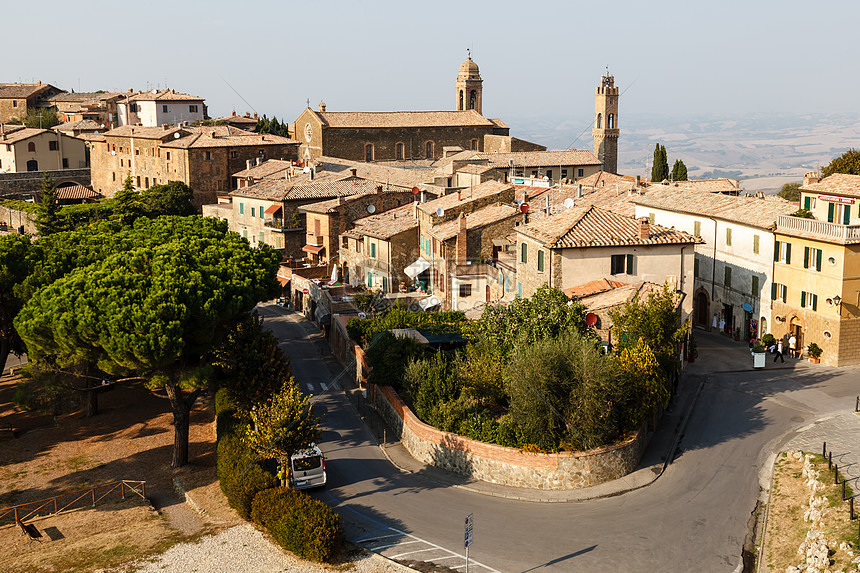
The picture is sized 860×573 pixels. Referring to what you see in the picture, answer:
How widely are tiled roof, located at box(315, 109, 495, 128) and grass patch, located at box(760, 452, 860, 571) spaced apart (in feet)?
228

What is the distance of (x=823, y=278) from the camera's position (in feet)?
126

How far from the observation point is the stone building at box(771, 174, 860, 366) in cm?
3769

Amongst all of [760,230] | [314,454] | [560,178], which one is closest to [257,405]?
[314,454]

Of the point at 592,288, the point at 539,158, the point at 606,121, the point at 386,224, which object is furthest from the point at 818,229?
the point at 606,121

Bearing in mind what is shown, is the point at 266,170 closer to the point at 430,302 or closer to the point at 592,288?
the point at 430,302

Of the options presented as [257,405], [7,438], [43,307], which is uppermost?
[43,307]

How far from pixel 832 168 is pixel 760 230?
22550mm

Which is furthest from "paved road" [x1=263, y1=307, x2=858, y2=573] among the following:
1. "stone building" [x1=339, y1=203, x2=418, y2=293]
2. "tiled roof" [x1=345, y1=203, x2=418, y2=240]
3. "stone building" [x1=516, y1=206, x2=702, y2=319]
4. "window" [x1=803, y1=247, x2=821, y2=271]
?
"tiled roof" [x1=345, y1=203, x2=418, y2=240]

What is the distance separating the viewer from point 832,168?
60.4 metres

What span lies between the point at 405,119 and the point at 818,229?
6113cm

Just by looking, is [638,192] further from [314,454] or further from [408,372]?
[314,454]

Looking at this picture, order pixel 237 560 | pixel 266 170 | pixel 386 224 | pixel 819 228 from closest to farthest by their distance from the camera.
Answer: pixel 237 560 → pixel 819 228 → pixel 386 224 → pixel 266 170

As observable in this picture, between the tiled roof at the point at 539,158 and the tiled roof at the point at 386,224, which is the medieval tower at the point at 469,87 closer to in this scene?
the tiled roof at the point at 539,158

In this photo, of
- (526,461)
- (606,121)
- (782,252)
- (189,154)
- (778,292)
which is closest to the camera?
(526,461)
